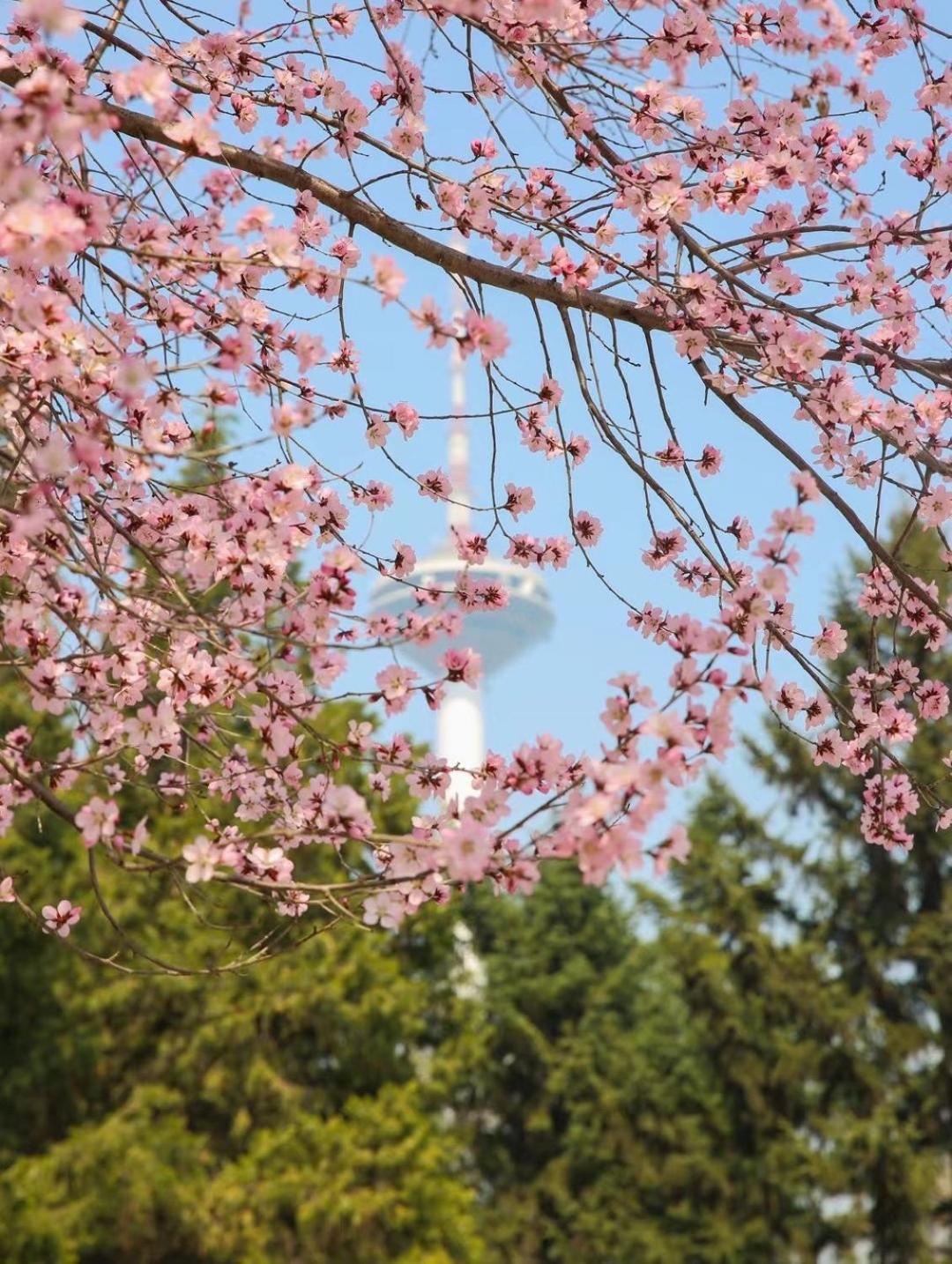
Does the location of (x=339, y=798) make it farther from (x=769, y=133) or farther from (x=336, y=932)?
(x=336, y=932)

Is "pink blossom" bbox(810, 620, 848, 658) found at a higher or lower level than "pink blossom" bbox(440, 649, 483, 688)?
higher

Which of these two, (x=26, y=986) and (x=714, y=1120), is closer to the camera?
(x=26, y=986)

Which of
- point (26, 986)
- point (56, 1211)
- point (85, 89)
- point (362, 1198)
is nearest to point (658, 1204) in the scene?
point (362, 1198)

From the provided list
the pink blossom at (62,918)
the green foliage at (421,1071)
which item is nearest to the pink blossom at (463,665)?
the pink blossom at (62,918)

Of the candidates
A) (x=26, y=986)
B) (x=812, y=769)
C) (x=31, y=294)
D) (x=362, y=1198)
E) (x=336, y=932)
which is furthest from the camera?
(x=812, y=769)

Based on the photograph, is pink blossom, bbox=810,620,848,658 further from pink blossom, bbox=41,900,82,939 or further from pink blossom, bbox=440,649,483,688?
pink blossom, bbox=41,900,82,939

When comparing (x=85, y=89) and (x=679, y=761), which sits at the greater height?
(x=85, y=89)

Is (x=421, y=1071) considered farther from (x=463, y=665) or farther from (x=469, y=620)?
(x=469, y=620)

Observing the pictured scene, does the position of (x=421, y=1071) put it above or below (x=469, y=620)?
below

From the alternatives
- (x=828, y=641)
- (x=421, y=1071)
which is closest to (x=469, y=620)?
(x=421, y=1071)

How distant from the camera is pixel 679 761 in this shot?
7.89ft

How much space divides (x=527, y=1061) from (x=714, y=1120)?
4900 mm

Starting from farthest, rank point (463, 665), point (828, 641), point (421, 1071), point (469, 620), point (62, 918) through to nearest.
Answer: point (469, 620)
point (421, 1071)
point (828, 641)
point (62, 918)
point (463, 665)

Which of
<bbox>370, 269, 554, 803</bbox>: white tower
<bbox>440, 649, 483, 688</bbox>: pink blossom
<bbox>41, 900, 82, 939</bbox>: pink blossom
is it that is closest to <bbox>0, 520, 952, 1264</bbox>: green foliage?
<bbox>41, 900, 82, 939</bbox>: pink blossom
